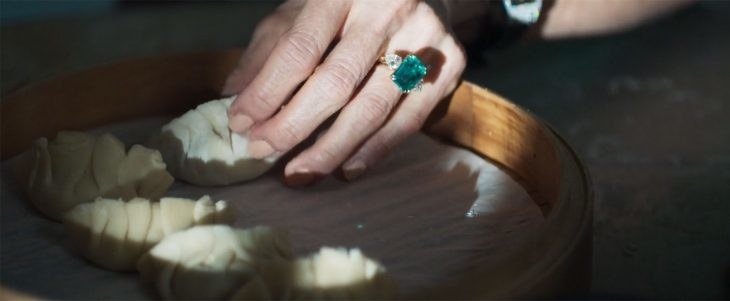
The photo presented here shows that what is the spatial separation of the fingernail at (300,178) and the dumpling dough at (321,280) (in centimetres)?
32

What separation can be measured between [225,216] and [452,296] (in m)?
0.34

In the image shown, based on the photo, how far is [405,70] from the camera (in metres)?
1.24

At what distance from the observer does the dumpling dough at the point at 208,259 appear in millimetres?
897

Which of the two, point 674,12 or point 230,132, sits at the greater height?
point 230,132

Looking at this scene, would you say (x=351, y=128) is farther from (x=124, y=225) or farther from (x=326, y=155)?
(x=124, y=225)

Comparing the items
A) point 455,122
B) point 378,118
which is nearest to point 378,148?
point 378,118

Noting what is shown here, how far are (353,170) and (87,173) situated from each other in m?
0.33

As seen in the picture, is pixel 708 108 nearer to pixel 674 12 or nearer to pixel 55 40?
pixel 674 12

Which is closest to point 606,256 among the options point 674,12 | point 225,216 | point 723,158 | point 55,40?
point 723,158

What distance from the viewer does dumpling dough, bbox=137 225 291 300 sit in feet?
2.94

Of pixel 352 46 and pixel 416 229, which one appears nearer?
pixel 416 229

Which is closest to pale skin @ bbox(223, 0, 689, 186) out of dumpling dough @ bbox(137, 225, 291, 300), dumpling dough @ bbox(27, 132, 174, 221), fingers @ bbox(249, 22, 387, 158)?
fingers @ bbox(249, 22, 387, 158)

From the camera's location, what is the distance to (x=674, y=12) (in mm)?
2006

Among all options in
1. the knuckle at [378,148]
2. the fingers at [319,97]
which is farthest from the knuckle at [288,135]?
the knuckle at [378,148]
